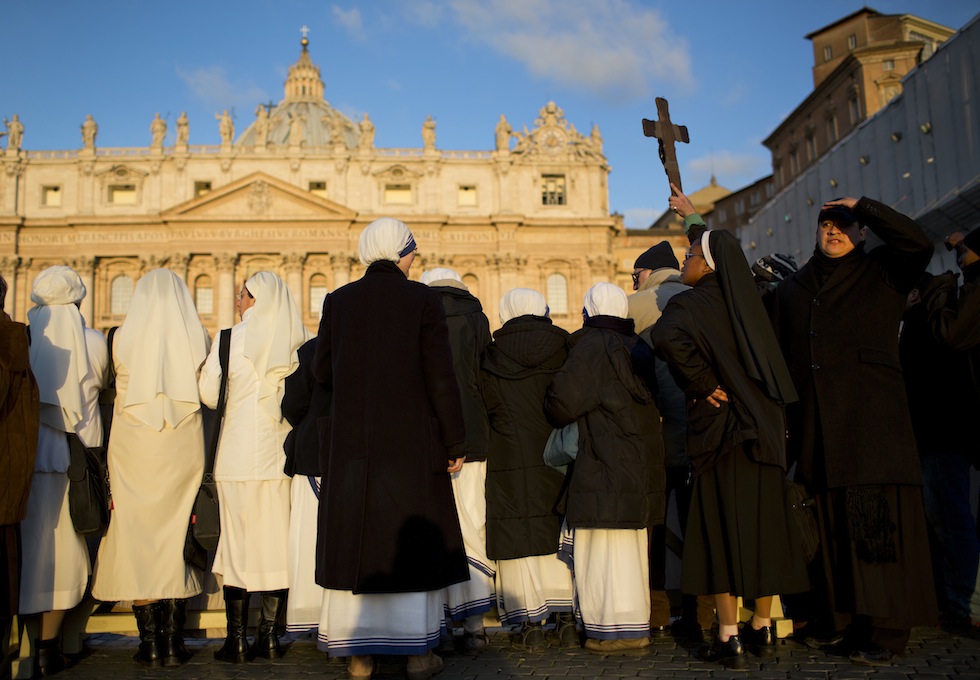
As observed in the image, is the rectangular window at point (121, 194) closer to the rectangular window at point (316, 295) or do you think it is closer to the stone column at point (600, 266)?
the rectangular window at point (316, 295)

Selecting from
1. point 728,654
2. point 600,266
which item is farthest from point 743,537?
point 600,266

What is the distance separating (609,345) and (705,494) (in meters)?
1.05

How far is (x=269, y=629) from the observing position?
16.7 feet

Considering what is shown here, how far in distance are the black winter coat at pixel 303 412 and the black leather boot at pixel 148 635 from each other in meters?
1.16

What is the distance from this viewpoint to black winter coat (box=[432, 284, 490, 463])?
5.20 metres

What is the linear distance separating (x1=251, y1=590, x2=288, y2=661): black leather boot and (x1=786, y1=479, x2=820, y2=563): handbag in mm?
3065

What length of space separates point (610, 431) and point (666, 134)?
7.68 feet

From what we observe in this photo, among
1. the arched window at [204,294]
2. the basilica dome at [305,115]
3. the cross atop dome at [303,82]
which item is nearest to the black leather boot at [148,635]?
the arched window at [204,294]

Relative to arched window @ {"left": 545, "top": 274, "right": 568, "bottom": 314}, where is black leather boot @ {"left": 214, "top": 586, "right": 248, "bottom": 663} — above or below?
below

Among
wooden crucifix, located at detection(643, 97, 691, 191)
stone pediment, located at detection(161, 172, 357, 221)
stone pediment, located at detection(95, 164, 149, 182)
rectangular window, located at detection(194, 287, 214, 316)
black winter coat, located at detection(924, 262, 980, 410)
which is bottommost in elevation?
black winter coat, located at detection(924, 262, 980, 410)

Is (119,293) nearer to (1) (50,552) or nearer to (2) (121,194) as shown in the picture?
(2) (121,194)

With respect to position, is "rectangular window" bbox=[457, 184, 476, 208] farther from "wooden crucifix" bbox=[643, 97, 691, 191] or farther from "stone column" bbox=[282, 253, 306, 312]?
"wooden crucifix" bbox=[643, 97, 691, 191]

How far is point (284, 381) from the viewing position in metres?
5.38

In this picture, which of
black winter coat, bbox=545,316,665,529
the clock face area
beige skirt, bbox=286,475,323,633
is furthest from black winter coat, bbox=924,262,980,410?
the clock face area
